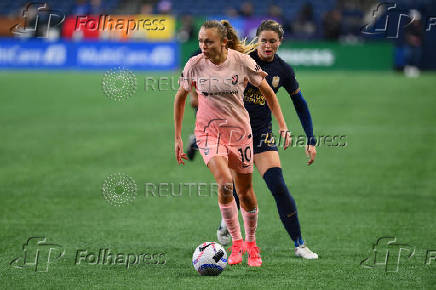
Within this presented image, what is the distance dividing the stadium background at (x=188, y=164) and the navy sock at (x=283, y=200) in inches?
10.6

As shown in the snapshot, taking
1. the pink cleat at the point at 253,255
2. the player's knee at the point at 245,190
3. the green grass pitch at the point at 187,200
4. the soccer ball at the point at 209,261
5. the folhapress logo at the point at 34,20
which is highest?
the player's knee at the point at 245,190

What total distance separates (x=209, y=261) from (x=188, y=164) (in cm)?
711

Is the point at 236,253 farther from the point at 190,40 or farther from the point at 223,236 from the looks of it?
the point at 190,40

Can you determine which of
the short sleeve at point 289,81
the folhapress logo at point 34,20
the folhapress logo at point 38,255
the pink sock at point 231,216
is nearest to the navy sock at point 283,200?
the pink sock at point 231,216

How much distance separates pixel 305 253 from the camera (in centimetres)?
755

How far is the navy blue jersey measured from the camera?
25.5ft

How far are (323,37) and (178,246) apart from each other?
26.4 meters

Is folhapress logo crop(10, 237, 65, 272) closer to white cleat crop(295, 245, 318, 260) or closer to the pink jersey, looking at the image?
the pink jersey

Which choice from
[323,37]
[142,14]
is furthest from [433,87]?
[142,14]

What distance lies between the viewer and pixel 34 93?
83.1 ft

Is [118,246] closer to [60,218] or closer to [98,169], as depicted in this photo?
[60,218]

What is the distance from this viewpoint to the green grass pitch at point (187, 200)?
22.8ft

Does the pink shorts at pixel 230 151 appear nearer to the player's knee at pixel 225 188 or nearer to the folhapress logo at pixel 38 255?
the player's knee at pixel 225 188

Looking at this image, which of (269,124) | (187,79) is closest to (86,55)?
(269,124)
